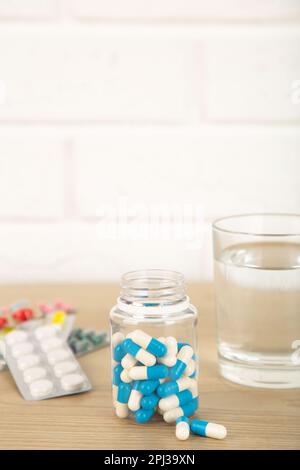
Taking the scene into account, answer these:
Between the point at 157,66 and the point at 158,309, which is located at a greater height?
the point at 157,66

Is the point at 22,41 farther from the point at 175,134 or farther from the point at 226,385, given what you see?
the point at 226,385

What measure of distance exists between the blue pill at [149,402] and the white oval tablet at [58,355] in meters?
0.14

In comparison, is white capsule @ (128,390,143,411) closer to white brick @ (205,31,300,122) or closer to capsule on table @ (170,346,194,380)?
capsule on table @ (170,346,194,380)

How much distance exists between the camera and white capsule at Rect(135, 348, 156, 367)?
604 millimetres

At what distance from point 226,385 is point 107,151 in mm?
511

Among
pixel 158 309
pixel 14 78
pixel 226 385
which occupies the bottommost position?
pixel 226 385

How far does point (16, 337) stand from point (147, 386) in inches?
8.5

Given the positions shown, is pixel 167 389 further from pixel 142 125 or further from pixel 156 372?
pixel 142 125

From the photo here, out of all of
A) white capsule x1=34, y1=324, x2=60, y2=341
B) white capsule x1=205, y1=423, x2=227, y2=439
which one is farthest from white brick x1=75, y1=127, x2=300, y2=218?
white capsule x1=205, y1=423, x2=227, y2=439

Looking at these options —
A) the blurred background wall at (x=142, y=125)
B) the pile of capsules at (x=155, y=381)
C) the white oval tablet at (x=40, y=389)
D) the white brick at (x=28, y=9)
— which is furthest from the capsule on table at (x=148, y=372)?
the white brick at (x=28, y=9)

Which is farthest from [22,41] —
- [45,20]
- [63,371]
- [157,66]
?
[63,371]

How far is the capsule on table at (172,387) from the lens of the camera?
2.00 ft
